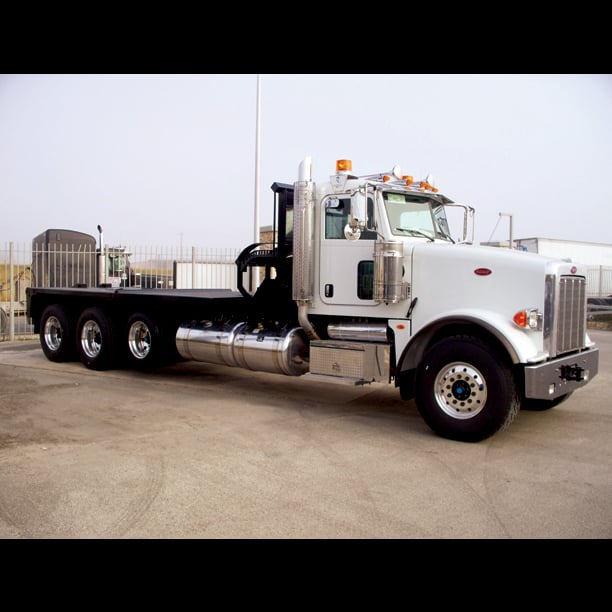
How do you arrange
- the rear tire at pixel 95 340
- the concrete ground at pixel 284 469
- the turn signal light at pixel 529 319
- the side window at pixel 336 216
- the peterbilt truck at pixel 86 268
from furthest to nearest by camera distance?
1. the peterbilt truck at pixel 86 268
2. the rear tire at pixel 95 340
3. the side window at pixel 336 216
4. the turn signal light at pixel 529 319
5. the concrete ground at pixel 284 469

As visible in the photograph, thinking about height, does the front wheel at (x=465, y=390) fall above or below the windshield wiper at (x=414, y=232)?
below

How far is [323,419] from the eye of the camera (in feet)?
24.2

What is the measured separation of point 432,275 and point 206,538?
4.03 meters

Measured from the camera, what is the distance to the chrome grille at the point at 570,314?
653 cm

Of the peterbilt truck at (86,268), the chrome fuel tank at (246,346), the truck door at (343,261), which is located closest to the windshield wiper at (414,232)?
the truck door at (343,261)

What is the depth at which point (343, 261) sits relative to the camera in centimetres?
763

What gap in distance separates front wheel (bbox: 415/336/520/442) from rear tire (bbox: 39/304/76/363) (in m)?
7.52

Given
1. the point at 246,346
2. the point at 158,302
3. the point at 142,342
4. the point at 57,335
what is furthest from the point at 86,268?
the point at 246,346

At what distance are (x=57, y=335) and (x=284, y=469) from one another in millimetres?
8101

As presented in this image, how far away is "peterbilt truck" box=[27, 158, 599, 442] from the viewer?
20.6ft

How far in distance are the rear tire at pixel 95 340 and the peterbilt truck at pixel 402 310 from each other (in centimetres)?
117

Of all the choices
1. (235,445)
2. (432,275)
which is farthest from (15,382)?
(432,275)

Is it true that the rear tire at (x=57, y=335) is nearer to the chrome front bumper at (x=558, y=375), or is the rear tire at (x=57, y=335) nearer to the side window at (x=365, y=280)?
the side window at (x=365, y=280)
